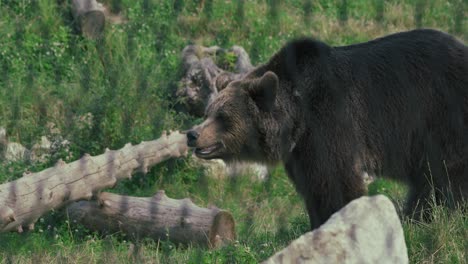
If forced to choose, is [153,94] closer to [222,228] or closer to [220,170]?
[220,170]

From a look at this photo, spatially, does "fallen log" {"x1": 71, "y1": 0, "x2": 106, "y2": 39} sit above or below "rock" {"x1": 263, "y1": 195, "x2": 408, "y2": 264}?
below

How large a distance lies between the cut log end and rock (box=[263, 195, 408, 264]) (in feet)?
10.2

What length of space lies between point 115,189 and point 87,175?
1182mm

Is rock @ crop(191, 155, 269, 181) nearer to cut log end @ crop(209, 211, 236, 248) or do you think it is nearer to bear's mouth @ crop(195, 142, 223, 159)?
cut log end @ crop(209, 211, 236, 248)

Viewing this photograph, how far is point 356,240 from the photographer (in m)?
3.78

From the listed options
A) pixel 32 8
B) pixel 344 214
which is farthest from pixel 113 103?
pixel 344 214

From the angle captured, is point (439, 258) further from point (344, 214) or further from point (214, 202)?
point (214, 202)

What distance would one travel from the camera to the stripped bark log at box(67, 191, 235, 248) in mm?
6992

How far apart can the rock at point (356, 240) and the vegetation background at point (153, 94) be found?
1.05 meters

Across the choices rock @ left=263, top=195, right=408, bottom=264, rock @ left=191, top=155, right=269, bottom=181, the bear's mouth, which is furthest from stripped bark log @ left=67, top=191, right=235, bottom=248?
rock @ left=263, top=195, right=408, bottom=264

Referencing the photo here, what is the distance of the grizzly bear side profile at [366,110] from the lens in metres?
5.89

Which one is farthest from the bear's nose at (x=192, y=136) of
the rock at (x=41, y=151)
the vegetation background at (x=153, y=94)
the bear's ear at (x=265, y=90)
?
the rock at (x=41, y=151)

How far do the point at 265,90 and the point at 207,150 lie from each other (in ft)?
1.97

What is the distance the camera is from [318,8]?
1275 centimetres
